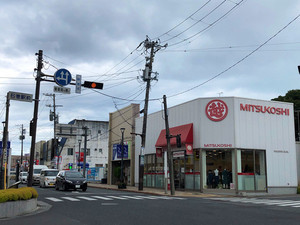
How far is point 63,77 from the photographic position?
17.9 metres

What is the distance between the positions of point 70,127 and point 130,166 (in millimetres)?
23979

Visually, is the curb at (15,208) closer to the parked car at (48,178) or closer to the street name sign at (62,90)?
the street name sign at (62,90)

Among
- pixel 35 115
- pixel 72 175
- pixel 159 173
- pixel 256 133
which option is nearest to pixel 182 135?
pixel 159 173

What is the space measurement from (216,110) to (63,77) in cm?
1332

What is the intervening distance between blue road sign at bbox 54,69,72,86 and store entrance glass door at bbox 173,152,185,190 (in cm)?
1359

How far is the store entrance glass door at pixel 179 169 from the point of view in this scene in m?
29.0

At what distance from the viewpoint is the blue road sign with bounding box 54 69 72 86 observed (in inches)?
700

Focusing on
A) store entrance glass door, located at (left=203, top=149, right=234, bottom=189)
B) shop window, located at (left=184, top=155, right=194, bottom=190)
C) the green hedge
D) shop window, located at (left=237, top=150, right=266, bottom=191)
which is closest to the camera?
the green hedge

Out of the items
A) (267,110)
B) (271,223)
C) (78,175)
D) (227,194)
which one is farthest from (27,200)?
(267,110)

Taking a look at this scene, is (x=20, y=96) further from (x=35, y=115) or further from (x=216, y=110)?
(x=216, y=110)

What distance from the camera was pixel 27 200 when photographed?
1294cm

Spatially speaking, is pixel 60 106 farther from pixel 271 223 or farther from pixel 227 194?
pixel 271 223

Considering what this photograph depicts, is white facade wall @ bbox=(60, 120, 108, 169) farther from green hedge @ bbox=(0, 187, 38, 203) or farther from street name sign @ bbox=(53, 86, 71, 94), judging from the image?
green hedge @ bbox=(0, 187, 38, 203)

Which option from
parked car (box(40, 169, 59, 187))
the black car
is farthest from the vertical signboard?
parked car (box(40, 169, 59, 187))
